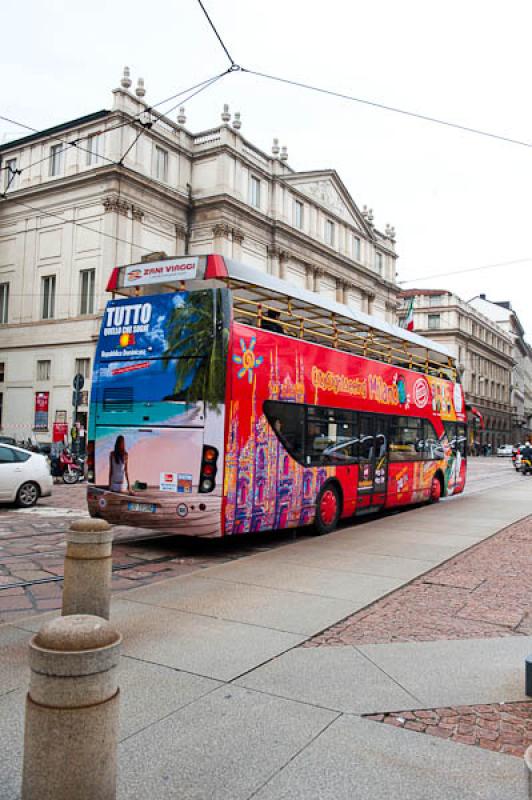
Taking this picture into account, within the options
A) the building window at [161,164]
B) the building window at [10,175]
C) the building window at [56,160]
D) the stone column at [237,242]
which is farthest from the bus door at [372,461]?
the building window at [10,175]

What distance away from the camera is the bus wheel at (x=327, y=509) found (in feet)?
37.0

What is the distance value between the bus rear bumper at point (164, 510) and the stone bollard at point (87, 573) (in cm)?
360

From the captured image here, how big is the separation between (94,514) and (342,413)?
470 cm

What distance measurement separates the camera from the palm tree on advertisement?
346 inches

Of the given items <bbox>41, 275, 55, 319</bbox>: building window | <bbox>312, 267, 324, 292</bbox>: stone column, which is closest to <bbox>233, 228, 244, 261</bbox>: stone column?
<bbox>312, 267, 324, 292</bbox>: stone column

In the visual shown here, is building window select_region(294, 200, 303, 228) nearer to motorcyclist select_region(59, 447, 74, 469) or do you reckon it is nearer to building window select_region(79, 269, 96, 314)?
building window select_region(79, 269, 96, 314)

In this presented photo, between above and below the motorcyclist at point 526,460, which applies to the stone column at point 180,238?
above

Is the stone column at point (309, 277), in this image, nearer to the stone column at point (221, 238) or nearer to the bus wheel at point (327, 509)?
the stone column at point (221, 238)

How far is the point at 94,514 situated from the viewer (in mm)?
9758

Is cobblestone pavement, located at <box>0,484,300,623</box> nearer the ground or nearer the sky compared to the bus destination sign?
nearer the ground

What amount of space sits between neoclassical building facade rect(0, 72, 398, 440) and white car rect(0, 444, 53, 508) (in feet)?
67.1

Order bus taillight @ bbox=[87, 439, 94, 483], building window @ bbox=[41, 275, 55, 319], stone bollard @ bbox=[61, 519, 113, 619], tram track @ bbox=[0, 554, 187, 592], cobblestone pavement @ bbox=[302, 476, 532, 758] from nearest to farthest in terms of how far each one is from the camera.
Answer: cobblestone pavement @ bbox=[302, 476, 532, 758], stone bollard @ bbox=[61, 519, 113, 619], tram track @ bbox=[0, 554, 187, 592], bus taillight @ bbox=[87, 439, 94, 483], building window @ bbox=[41, 275, 55, 319]

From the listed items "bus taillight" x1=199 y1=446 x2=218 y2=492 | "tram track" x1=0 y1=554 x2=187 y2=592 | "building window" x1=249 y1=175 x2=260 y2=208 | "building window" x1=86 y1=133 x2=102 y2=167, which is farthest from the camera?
"building window" x1=249 y1=175 x2=260 y2=208

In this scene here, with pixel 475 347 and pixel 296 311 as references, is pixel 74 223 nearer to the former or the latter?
pixel 296 311
